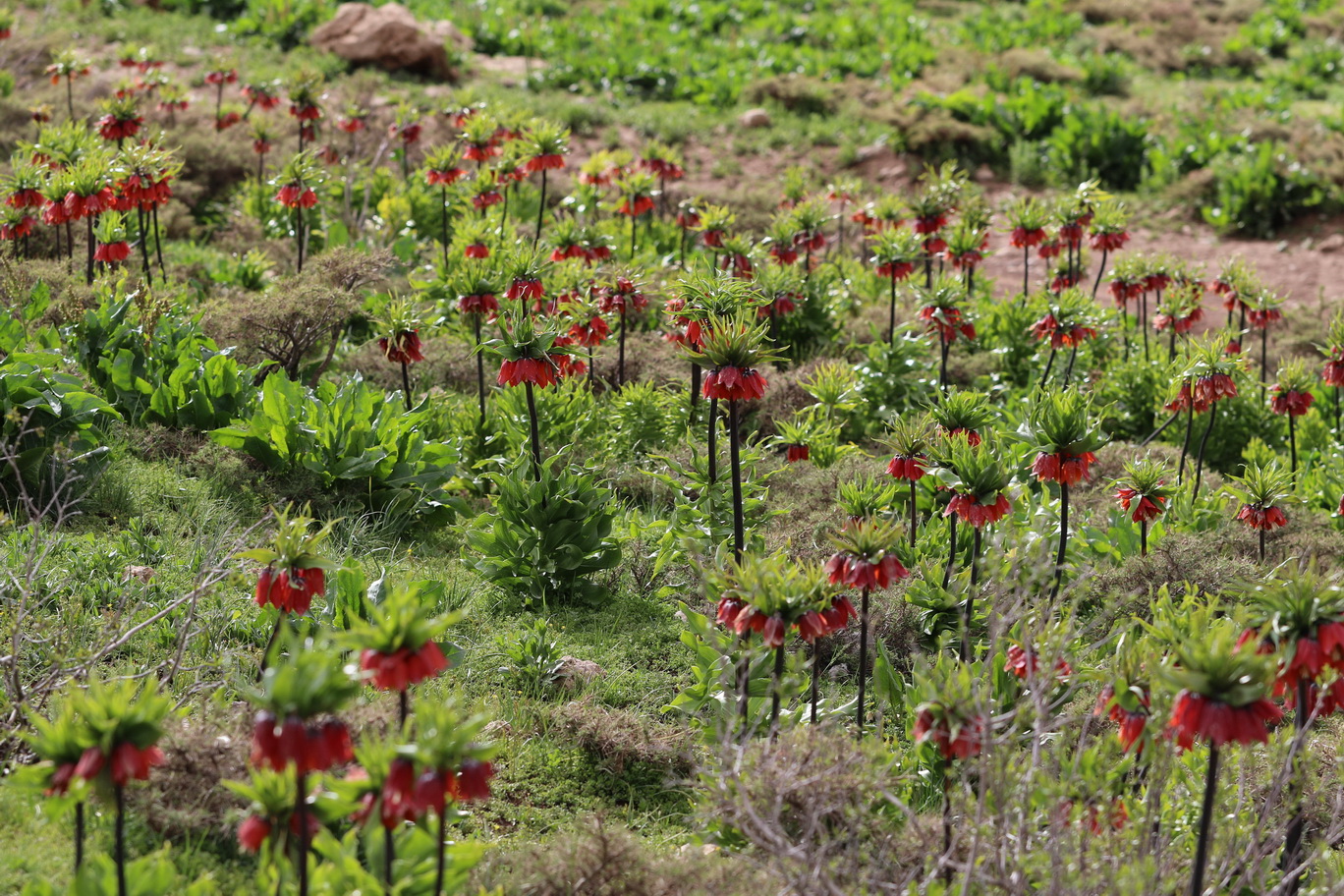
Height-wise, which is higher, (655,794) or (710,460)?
(710,460)

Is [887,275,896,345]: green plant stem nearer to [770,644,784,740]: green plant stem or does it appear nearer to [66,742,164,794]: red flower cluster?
[770,644,784,740]: green plant stem

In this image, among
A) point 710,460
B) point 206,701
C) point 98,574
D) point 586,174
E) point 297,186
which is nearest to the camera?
point 206,701

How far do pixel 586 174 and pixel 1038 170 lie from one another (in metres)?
Result: 6.85

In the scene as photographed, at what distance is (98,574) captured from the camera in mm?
5484

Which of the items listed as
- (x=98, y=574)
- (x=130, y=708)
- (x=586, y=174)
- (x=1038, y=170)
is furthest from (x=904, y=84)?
(x=130, y=708)

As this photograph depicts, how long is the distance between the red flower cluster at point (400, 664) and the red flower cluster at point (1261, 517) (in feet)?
15.1

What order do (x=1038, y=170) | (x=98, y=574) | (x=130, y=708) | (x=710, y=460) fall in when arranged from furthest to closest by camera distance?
(x=1038, y=170), (x=710, y=460), (x=98, y=574), (x=130, y=708)

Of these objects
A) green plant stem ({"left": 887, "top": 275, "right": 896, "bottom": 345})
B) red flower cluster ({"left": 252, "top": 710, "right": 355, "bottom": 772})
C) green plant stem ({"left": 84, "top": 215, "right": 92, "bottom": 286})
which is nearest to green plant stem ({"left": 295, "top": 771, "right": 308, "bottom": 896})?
red flower cluster ({"left": 252, "top": 710, "right": 355, "bottom": 772})

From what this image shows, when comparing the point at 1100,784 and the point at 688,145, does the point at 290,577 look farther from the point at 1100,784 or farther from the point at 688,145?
the point at 688,145

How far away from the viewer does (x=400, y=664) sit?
10.1ft

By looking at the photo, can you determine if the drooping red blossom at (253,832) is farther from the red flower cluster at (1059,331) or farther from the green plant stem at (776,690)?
the red flower cluster at (1059,331)

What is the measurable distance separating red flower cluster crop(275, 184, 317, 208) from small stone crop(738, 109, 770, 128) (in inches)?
335

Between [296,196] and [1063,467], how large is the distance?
555 centimetres

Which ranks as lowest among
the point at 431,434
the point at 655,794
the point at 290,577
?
the point at 655,794
